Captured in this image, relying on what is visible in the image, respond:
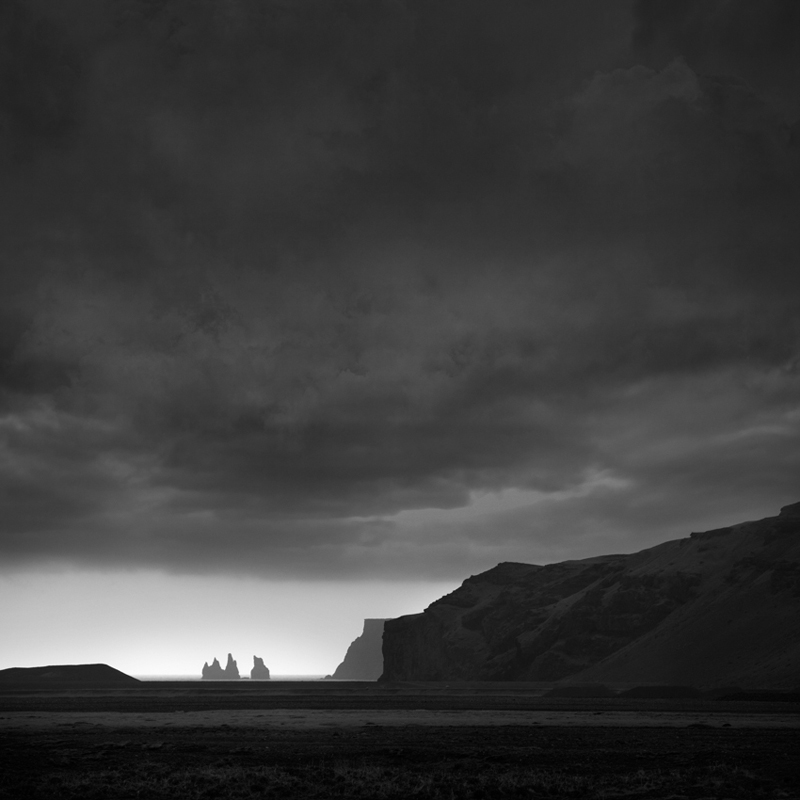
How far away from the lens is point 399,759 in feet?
130

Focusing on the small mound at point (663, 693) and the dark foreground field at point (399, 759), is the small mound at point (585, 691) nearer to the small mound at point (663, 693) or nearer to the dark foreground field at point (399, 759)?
the small mound at point (663, 693)

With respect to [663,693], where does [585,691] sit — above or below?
below

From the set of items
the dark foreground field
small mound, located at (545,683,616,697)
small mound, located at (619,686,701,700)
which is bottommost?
small mound, located at (545,683,616,697)

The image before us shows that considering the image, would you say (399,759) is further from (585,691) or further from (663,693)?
(585,691)

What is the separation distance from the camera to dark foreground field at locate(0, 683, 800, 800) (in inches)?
1202

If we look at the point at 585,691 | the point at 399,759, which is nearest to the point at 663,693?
the point at 585,691

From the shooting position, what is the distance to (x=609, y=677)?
183 m

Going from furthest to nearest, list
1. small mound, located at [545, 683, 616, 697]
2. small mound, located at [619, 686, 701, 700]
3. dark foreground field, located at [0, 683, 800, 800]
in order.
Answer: small mound, located at [545, 683, 616, 697] < small mound, located at [619, 686, 701, 700] < dark foreground field, located at [0, 683, 800, 800]

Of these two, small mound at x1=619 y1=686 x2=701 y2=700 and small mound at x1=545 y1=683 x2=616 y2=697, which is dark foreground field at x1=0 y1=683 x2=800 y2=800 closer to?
small mound at x1=619 y1=686 x2=701 y2=700

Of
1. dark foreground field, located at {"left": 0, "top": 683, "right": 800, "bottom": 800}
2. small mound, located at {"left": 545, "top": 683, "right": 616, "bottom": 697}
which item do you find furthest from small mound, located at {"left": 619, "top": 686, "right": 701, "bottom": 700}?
dark foreground field, located at {"left": 0, "top": 683, "right": 800, "bottom": 800}

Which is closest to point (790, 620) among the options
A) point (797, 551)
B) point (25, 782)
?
point (797, 551)

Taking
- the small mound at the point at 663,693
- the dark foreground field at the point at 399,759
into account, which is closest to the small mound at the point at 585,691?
the small mound at the point at 663,693

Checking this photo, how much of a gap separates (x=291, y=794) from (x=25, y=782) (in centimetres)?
1094

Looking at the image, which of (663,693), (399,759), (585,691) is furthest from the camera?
(585,691)
